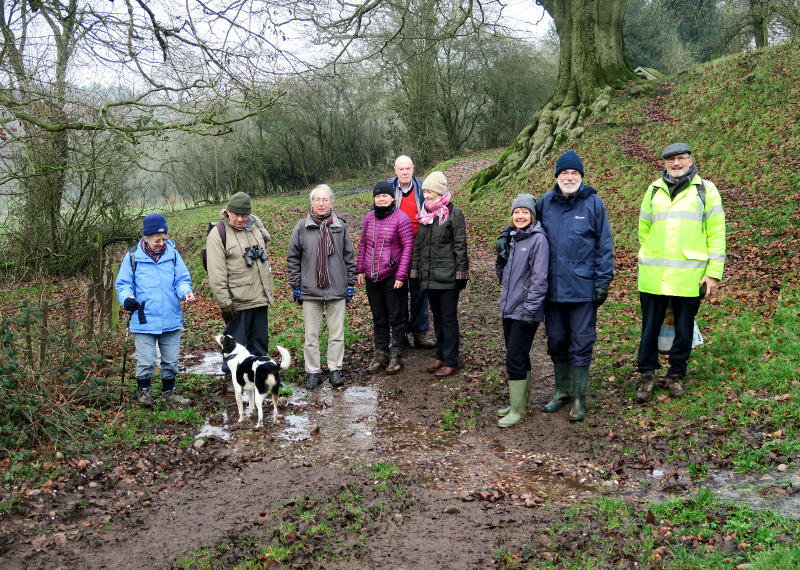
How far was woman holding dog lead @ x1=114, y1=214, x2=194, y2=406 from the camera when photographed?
20.9ft

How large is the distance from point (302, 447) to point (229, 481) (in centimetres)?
81

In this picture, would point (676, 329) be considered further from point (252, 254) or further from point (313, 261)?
point (252, 254)

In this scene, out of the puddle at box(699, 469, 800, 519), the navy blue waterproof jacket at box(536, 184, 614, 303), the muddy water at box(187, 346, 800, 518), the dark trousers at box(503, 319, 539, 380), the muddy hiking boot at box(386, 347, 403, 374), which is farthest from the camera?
the muddy hiking boot at box(386, 347, 403, 374)

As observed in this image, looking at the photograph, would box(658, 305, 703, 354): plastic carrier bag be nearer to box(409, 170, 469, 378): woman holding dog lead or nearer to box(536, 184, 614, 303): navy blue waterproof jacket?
box(536, 184, 614, 303): navy blue waterproof jacket

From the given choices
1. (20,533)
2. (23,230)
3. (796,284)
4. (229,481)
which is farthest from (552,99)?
(20,533)

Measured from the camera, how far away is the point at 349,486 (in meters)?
4.84

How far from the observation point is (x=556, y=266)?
570 cm

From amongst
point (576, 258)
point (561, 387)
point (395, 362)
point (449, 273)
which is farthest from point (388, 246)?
point (561, 387)

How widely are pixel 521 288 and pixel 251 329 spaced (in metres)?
3.22

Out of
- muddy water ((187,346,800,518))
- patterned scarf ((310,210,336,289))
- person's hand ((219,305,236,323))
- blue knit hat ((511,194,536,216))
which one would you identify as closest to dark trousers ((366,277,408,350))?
patterned scarf ((310,210,336,289))

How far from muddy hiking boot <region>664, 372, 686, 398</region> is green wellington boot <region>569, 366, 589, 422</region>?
2.72ft

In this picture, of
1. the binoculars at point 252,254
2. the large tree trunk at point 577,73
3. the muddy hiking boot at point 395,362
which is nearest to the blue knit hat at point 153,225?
the binoculars at point 252,254

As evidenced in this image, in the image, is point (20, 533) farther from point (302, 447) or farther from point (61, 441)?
point (302, 447)

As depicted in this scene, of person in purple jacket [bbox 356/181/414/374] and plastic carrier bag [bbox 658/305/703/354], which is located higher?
person in purple jacket [bbox 356/181/414/374]
